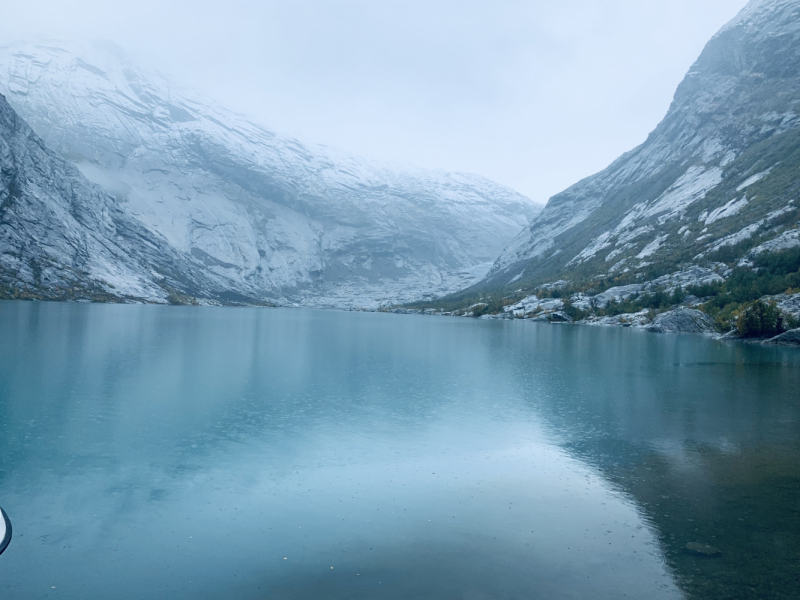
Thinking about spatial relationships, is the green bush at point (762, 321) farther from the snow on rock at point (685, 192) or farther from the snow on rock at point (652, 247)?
the snow on rock at point (685, 192)

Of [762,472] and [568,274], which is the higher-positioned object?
[568,274]

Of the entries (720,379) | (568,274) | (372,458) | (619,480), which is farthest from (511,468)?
(568,274)

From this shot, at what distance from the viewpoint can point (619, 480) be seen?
15.5 metres

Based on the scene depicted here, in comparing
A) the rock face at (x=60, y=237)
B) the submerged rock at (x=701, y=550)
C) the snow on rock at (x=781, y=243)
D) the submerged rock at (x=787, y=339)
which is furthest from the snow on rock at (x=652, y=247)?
the rock face at (x=60, y=237)

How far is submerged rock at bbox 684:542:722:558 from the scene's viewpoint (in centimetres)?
1082

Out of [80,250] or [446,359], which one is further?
[80,250]

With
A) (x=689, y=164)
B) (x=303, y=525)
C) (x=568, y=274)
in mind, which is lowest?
(x=303, y=525)

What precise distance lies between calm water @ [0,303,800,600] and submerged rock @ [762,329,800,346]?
32025 millimetres

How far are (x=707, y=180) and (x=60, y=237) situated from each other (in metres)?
160

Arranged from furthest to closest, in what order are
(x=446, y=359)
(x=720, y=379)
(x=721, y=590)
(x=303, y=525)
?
(x=446, y=359) → (x=720, y=379) → (x=303, y=525) → (x=721, y=590)

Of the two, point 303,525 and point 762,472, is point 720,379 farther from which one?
point 303,525

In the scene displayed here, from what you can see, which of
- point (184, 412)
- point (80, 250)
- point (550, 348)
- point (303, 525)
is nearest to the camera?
point (303, 525)

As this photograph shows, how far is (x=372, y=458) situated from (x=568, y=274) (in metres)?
128

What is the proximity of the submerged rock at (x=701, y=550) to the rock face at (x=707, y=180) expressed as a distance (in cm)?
8707
